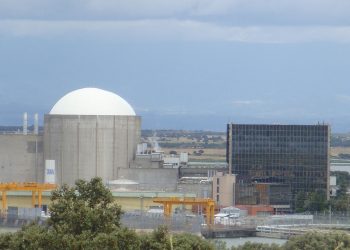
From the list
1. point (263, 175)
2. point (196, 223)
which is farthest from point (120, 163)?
point (196, 223)

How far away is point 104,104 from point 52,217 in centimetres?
6074

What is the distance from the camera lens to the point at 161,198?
309ft

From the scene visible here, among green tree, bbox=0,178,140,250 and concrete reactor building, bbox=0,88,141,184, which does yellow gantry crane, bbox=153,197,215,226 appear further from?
green tree, bbox=0,178,140,250

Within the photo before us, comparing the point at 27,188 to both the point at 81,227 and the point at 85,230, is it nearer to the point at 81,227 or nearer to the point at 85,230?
the point at 81,227

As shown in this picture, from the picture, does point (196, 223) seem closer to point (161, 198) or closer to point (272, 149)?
point (161, 198)

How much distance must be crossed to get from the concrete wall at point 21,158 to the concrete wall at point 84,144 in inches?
47.9

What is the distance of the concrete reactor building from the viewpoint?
321 feet

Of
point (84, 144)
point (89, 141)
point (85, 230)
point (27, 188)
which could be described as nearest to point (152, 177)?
point (89, 141)

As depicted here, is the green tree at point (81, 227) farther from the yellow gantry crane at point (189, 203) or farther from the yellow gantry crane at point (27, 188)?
the yellow gantry crane at point (27, 188)

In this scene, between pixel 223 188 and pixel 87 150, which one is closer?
pixel 87 150

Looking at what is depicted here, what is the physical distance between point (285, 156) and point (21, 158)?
1680cm

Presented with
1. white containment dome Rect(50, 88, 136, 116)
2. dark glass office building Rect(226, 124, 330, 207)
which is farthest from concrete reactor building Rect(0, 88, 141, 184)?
dark glass office building Rect(226, 124, 330, 207)

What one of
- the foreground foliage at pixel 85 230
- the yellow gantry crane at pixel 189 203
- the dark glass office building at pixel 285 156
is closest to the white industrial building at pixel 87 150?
the dark glass office building at pixel 285 156

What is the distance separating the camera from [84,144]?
97875 mm
